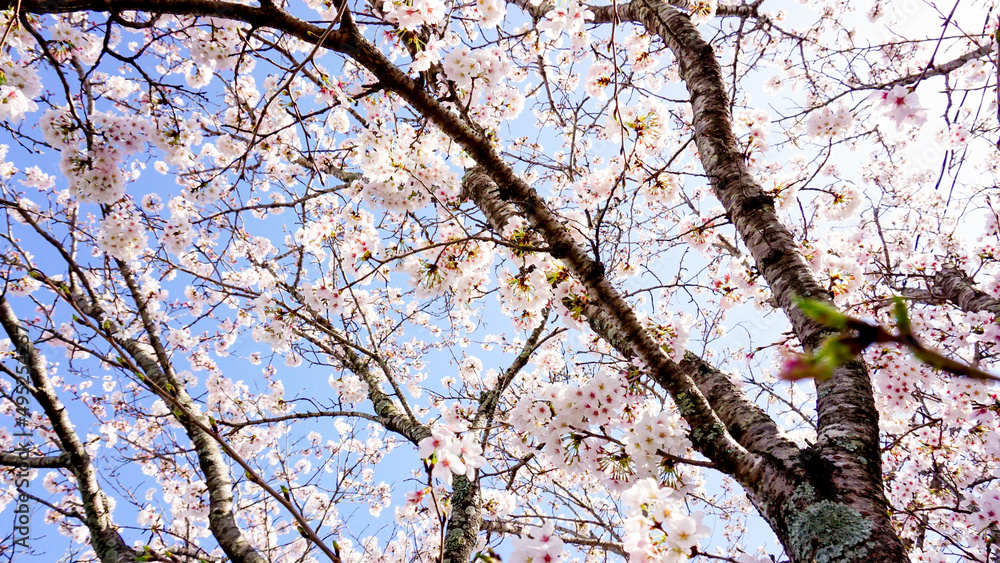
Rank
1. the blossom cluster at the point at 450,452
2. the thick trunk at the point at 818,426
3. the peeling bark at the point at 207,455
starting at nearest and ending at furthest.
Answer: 1. the thick trunk at the point at 818,426
2. the blossom cluster at the point at 450,452
3. the peeling bark at the point at 207,455

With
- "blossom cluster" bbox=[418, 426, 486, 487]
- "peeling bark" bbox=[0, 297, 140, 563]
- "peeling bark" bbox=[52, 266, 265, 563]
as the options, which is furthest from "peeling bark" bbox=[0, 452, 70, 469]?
"blossom cluster" bbox=[418, 426, 486, 487]

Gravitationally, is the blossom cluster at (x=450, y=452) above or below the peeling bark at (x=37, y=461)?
below

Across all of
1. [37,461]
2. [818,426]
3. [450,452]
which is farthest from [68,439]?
[818,426]

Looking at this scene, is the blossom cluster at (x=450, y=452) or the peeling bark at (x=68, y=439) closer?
the blossom cluster at (x=450, y=452)

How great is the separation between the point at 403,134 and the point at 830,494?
2513 mm

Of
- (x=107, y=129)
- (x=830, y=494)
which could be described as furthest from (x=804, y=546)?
(x=107, y=129)

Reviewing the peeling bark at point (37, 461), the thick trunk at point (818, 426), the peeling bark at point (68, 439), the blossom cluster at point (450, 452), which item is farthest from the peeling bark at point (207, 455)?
the thick trunk at point (818, 426)

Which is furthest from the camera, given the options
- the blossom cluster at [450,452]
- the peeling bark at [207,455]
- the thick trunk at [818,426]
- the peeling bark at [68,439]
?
the peeling bark at [68,439]

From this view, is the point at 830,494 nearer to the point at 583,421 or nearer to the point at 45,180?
the point at 583,421

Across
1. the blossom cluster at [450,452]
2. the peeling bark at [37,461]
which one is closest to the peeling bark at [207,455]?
the peeling bark at [37,461]

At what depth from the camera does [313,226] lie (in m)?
2.74

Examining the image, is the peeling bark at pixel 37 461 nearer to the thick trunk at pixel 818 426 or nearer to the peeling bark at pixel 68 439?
the peeling bark at pixel 68 439

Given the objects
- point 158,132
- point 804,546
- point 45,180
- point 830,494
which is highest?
point 45,180

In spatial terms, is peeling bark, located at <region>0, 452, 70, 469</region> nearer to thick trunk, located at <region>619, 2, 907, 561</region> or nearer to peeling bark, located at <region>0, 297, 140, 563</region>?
peeling bark, located at <region>0, 297, 140, 563</region>
